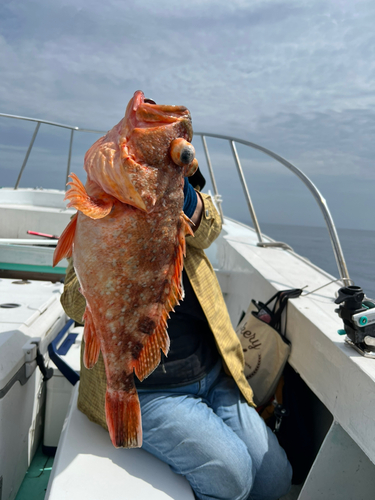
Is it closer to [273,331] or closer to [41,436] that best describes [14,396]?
[41,436]

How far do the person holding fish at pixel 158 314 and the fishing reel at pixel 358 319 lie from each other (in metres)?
0.56

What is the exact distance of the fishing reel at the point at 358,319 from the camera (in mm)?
1486

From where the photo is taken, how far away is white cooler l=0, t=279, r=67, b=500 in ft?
5.66

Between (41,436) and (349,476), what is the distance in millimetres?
1805

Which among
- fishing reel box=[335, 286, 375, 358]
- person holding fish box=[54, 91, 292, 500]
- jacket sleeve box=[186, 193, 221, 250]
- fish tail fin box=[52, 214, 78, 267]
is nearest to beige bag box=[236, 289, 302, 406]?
person holding fish box=[54, 91, 292, 500]

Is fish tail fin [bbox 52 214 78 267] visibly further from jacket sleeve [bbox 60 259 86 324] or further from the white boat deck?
the white boat deck

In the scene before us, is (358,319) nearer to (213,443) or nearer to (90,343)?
(213,443)

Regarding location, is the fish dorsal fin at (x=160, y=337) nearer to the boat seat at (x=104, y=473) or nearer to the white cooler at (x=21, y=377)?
the boat seat at (x=104, y=473)

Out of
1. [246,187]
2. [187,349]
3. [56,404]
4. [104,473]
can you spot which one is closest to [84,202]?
[187,349]

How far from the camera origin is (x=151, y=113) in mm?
1105

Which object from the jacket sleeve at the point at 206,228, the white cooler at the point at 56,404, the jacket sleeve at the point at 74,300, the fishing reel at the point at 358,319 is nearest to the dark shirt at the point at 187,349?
the jacket sleeve at the point at 206,228

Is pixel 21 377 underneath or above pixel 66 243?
underneath

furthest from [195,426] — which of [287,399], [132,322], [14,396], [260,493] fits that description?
[14,396]

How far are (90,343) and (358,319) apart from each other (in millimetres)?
1058
